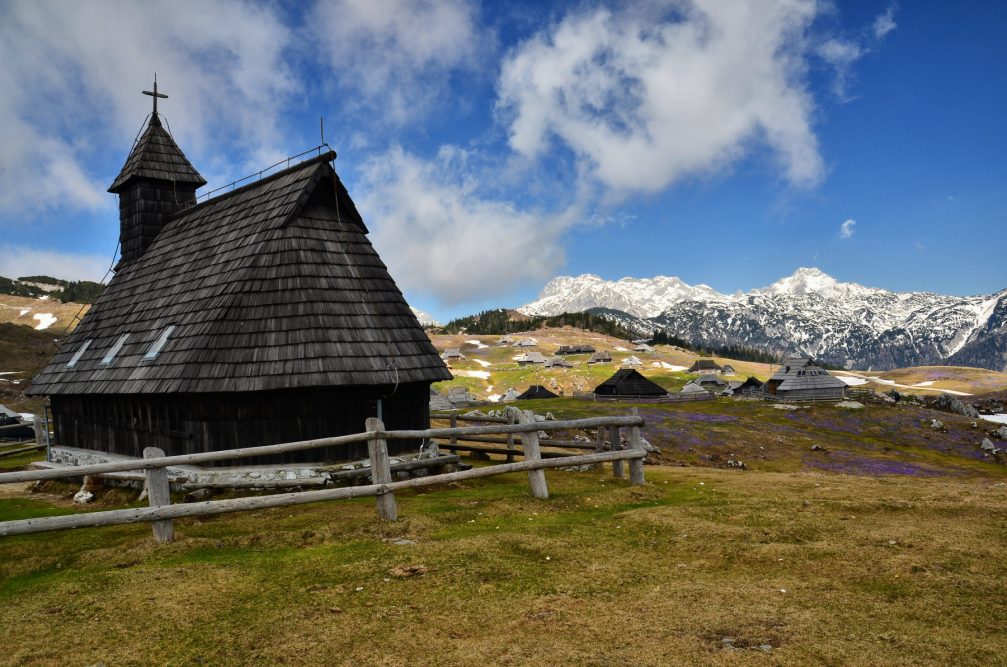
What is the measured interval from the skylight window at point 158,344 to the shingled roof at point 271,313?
0.08 metres

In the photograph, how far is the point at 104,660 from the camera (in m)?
5.27

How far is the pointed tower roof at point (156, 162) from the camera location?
25.2 metres

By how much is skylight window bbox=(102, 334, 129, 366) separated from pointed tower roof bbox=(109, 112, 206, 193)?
32.4 ft

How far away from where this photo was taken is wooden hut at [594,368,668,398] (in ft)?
252

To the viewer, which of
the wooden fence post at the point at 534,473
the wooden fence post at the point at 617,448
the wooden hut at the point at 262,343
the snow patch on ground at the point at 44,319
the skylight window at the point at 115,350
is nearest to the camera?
the wooden fence post at the point at 534,473

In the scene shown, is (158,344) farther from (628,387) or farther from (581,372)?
(581,372)

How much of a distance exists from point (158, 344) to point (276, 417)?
490 cm

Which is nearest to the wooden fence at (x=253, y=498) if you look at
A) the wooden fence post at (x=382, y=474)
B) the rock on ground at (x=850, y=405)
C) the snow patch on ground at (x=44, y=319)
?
the wooden fence post at (x=382, y=474)

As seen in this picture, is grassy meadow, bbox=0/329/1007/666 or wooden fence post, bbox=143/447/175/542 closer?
grassy meadow, bbox=0/329/1007/666

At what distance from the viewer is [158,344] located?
16.5 metres

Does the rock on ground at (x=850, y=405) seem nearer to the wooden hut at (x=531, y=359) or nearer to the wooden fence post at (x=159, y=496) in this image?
the wooden fence post at (x=159, y=496)

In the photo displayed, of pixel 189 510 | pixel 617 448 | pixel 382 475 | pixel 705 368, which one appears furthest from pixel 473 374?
pixel 189 510

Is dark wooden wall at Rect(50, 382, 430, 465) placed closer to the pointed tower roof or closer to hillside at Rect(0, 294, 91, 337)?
the pointed tower roof

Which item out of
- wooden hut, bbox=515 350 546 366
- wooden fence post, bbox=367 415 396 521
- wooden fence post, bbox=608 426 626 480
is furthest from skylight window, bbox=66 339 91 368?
wooden hut, bbox=515 350 546 366
